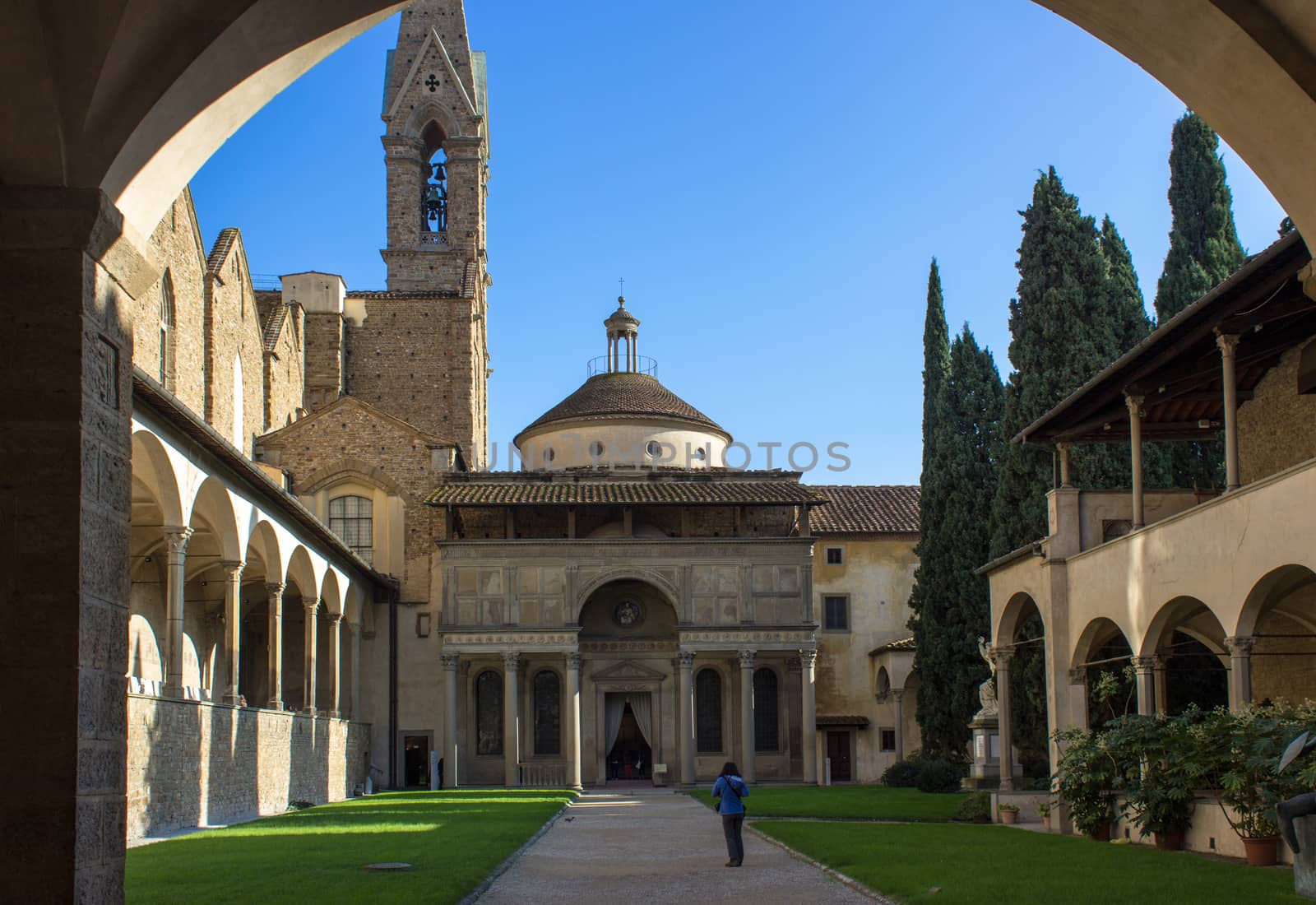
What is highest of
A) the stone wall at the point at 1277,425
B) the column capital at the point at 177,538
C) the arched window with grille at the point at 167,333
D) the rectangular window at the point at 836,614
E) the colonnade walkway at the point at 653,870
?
the arched window with grille at the point at 167,333

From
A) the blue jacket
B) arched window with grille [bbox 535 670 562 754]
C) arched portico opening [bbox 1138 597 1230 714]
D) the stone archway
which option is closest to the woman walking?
the blue jacket

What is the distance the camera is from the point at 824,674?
44.2 meters

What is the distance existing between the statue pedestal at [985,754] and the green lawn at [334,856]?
8.15m

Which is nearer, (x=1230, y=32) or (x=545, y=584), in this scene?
(x=1230, y=32)

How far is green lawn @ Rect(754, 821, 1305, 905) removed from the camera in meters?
11.5

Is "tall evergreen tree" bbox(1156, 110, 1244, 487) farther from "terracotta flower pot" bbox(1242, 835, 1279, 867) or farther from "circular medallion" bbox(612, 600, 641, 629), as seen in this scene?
"terracotta flower pot" bbox(1242, 835, 1279, 867)

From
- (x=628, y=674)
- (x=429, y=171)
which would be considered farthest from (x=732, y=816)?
(x=429, y=171)

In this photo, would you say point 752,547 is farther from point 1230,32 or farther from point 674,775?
point 1230,32

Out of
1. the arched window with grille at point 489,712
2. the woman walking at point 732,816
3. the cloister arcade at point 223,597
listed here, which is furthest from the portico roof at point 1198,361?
the arched window with grille at point 489,712

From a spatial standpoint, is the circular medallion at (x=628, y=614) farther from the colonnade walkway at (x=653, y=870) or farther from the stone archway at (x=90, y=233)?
the stone archway at (x=90, y=233)

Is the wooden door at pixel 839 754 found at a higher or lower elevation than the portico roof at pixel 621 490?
lower

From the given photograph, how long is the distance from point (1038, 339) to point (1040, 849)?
14540mm

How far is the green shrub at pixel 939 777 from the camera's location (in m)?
33.4

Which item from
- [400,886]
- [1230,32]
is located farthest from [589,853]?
[1230,32]
